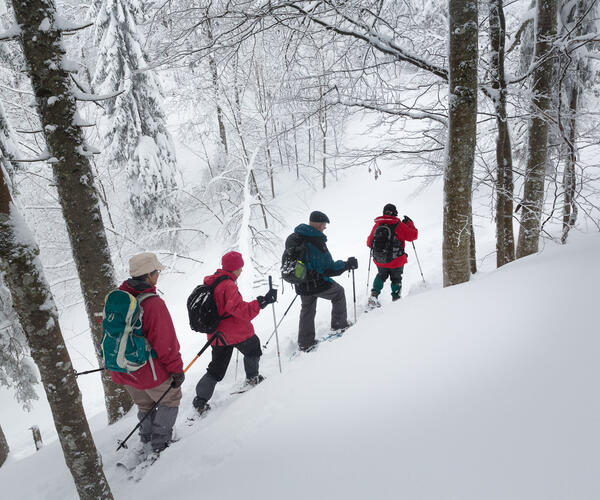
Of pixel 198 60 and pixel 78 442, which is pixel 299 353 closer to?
pixel 78 442

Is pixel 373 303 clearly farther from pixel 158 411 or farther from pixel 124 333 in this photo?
pixel 124 333

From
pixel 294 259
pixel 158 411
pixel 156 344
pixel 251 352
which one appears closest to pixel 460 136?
pixel 294 259

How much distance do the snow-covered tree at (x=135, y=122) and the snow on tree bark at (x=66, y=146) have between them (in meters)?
8.76

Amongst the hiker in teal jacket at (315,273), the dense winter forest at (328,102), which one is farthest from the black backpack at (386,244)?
the dense winter forest at (328,102)

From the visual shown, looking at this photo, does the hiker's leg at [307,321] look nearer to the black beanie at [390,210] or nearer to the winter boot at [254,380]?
the winter boot at [254,380]

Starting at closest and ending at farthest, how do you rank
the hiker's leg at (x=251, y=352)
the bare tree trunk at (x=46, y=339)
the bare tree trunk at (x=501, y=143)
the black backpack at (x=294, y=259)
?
1. the bare tree trunk at (x=46, y=339)
2. the hiker's leg at (x=251, y=352)
3. the black backpack at (x=294, y=259)
4. the bare tree trunk at (x=501, y=143)

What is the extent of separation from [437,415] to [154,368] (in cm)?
256

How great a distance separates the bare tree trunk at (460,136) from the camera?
3.22m

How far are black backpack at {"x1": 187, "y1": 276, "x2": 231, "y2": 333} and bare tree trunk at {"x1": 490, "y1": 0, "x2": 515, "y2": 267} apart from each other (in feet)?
13.5

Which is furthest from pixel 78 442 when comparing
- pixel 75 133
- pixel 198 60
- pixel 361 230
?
pixel 361 230

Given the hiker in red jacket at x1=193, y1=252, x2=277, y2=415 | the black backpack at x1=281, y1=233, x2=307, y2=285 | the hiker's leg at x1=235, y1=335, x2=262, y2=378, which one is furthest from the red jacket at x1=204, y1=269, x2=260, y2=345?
the black backpack at x1=281, y1=233, x2=307, y2=285

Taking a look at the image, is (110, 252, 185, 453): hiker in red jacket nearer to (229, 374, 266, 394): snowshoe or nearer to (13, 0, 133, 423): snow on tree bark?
(229, 374, 266, 394): snowshoe

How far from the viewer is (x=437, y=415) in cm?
164

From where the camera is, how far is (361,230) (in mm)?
16812
